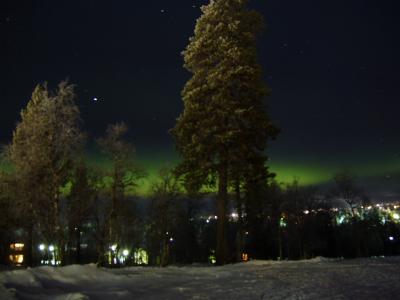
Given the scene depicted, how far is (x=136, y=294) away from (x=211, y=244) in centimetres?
7546

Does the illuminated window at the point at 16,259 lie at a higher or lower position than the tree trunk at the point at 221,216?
lower

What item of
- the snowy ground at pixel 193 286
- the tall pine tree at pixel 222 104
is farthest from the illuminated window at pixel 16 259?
the snowy ground at pixel 193 286

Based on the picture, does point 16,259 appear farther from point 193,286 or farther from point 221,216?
point 193,286

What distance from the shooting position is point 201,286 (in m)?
12.4

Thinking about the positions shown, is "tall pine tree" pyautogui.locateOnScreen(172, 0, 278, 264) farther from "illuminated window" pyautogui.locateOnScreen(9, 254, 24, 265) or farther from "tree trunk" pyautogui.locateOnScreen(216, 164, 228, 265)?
"illuminated window" pyautogui.locateOnScreen(9, 254, 24, 265)

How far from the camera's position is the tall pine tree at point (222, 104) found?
27875 mm

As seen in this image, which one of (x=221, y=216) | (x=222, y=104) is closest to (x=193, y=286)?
(x=221, y=216)

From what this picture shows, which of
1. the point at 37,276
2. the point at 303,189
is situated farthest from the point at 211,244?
the point at 37,276

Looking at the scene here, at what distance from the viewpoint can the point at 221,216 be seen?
2769cm

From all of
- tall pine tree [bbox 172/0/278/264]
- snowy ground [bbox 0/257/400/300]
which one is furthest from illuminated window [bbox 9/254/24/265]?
snowy ground [bbox 0/257/400/300]

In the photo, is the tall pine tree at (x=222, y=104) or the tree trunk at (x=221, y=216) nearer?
the tree trunk at (x=221, y=216)

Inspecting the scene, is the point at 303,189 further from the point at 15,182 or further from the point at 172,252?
the point at 15,182

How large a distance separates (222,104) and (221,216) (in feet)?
20.6

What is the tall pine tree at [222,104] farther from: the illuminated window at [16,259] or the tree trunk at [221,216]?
the illuminated window at [16,259]
